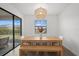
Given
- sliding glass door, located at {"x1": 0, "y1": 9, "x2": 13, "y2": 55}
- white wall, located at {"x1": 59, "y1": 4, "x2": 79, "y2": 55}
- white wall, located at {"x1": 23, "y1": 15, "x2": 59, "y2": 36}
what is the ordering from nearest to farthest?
sliding glass door, located at {"x1": 0, "y1": 9, "x2": 13, "y2": 55}
white wall, located at {"x1": 59, "y1": 4, "x2": 79, "y2": 55}
white wall, located at {"x1": 23, "y1": 15, "x2": 59, "y2": 36}

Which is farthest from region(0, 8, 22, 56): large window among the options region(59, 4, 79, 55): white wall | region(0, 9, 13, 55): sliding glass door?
region(59, 4, 79, 55): white wall

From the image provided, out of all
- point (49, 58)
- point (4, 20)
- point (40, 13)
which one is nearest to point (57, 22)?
point (40, 13)

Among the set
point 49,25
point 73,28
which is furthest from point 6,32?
point 49,25

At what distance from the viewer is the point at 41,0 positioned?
0.62m

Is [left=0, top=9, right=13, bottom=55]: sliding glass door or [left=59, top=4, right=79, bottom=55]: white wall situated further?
[left=59, top=4, right=79, bottom=55]: white wall

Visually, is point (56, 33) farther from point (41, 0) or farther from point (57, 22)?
point (41, 0)

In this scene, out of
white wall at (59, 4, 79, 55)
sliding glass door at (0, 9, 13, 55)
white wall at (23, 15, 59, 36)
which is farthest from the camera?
white wall at (23, 15, 59, 36)

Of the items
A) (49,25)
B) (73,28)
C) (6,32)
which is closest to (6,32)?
(6,32)

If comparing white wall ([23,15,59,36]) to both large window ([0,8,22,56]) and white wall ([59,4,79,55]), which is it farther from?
large window ([0,8,22,56])

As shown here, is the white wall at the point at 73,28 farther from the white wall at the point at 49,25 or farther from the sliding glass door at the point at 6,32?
the white wall at the point at 49,25

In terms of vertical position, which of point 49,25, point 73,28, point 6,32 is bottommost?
point 6,32

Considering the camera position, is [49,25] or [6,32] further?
[49,25]

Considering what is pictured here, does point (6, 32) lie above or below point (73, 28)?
below

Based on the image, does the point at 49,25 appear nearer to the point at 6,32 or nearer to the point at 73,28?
A: the point at 73,28
